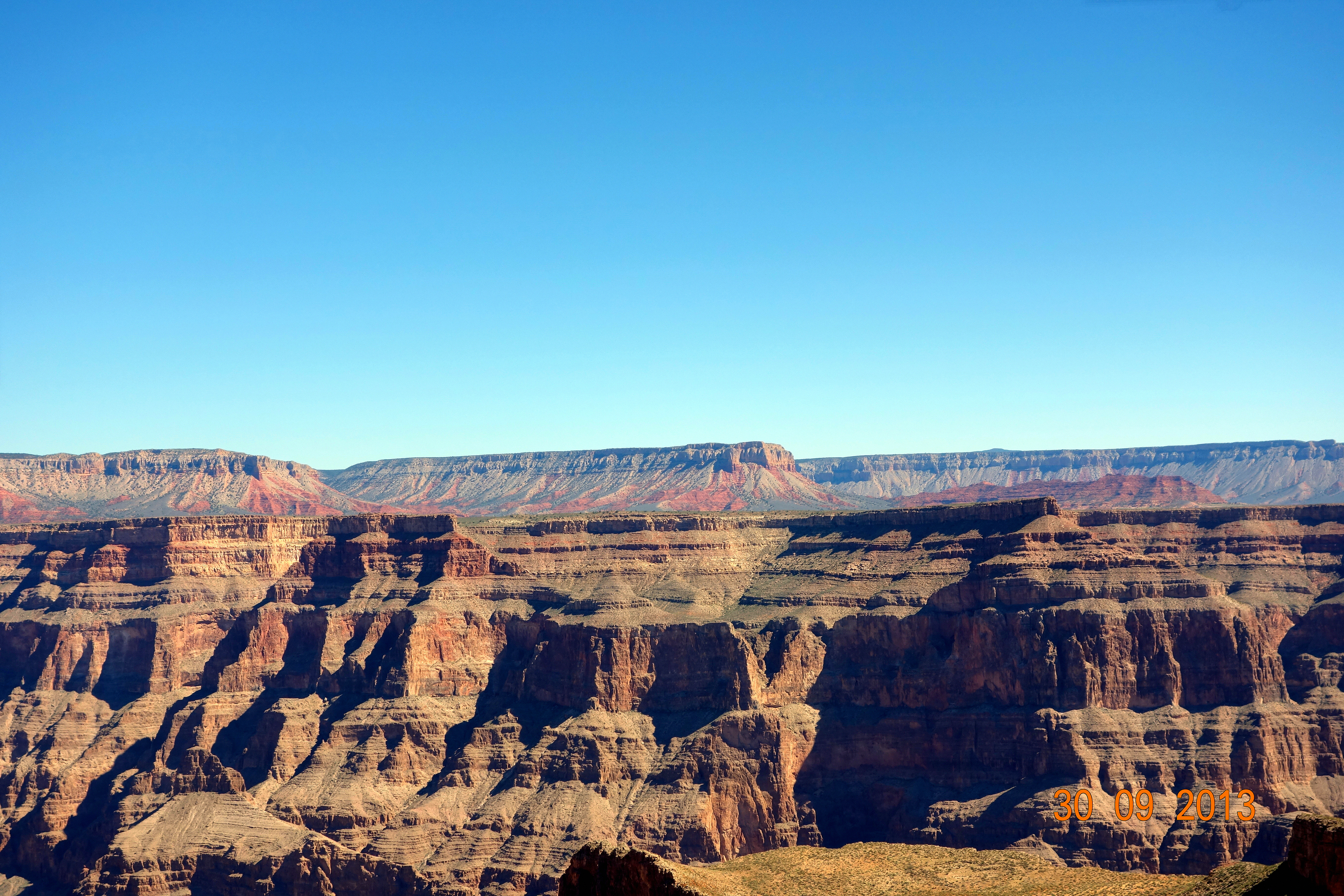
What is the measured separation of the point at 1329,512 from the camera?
13738cm

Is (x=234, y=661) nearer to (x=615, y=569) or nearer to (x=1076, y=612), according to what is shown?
(x=615, y=569)

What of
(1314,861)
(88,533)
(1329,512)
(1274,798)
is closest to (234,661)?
(88,533)

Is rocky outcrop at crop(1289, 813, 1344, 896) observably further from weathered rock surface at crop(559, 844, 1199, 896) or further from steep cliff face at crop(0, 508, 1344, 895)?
steep cliff face at crop(0, 508, 1344, 895)

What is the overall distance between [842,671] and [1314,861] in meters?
85.8

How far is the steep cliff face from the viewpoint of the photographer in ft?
373
